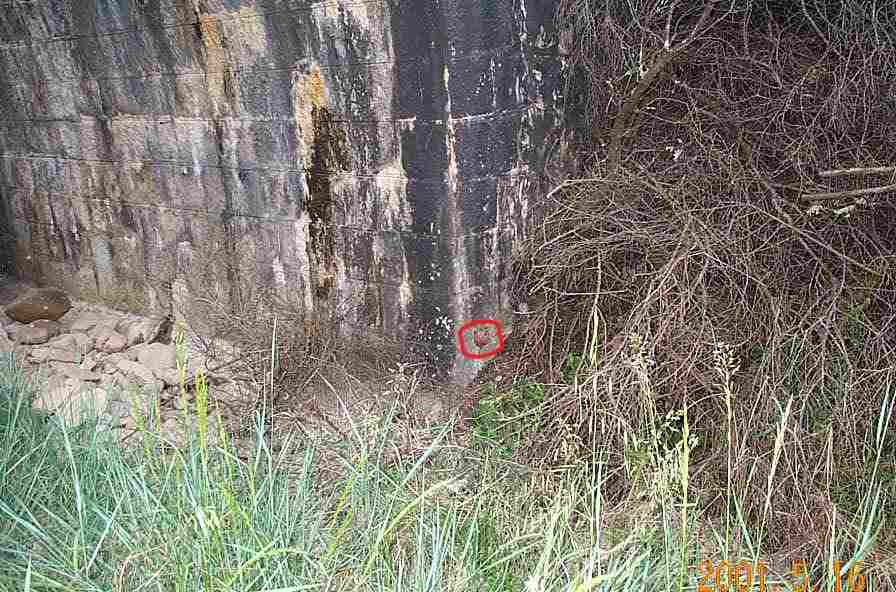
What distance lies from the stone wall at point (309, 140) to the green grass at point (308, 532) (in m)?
1.31

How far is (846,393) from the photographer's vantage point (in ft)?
9.48

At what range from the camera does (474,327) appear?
4.00 metres

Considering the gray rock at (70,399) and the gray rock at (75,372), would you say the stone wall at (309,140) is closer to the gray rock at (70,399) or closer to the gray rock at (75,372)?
the gray rock at (75,372)

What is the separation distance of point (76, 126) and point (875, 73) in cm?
472

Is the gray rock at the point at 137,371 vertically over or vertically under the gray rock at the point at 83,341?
under

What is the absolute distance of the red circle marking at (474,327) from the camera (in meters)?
3.98

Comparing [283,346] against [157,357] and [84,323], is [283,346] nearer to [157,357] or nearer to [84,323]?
[157,357]

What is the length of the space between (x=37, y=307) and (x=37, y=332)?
35 cm

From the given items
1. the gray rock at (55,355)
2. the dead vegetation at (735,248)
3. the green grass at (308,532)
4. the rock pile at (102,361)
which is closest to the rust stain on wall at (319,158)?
the rock pile at (102,361)

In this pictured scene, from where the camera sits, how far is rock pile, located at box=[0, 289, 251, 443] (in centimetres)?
406

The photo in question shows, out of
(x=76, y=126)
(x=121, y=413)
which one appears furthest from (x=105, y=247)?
(x=121, y=413)

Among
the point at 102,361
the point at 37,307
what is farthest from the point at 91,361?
the point at 37,307

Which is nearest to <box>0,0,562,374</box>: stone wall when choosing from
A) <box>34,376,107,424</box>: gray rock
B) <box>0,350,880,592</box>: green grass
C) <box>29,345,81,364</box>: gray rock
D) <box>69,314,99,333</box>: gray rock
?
<box>69,314,99,333</box>: gray rock

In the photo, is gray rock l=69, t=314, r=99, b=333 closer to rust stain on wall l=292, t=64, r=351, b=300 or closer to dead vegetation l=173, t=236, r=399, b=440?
dead vegetation l=173, t=236, r=399, b=440
